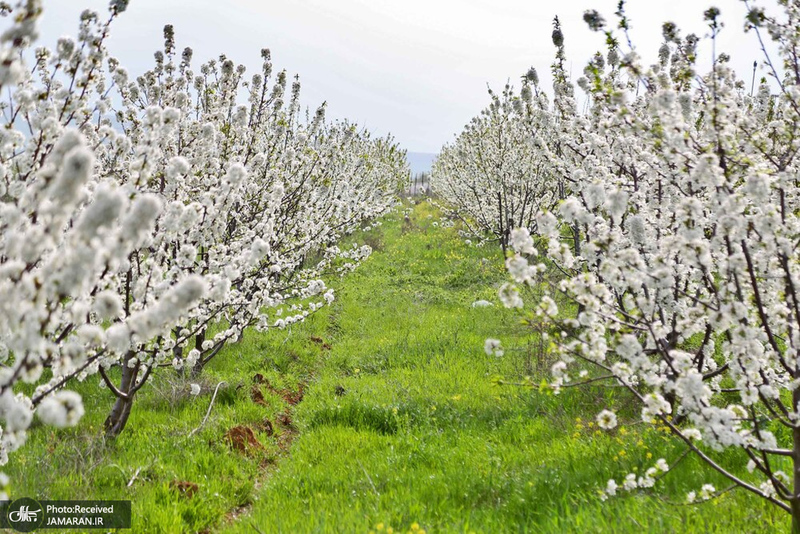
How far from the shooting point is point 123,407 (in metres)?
5.62

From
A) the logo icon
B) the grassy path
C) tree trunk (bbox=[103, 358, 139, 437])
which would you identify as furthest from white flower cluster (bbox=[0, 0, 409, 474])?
the grassy path

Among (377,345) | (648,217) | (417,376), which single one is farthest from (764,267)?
(377,345)

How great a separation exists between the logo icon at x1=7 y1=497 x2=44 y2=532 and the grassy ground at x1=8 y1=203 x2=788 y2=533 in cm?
18

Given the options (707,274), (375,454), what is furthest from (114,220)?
(375,454)

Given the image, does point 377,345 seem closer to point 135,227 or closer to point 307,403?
point 307,403

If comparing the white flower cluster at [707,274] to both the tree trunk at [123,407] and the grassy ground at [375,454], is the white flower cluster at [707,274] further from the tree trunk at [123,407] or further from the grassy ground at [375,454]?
the tree trunk at [123,407]

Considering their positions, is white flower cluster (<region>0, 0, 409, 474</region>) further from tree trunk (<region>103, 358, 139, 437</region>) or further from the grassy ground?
the grassy ground

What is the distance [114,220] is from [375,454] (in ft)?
15.2

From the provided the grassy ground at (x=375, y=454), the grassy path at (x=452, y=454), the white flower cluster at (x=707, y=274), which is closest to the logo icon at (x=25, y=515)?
the grassy ground at (x=375, y=454)

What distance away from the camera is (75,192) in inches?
63.4

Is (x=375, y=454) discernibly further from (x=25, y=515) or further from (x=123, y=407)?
(x=25, y=515)

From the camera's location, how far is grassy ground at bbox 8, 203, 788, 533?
4.02 m

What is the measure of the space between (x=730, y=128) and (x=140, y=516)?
5369 mm

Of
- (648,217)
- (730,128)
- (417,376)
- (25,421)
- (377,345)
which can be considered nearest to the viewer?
(25,421)
